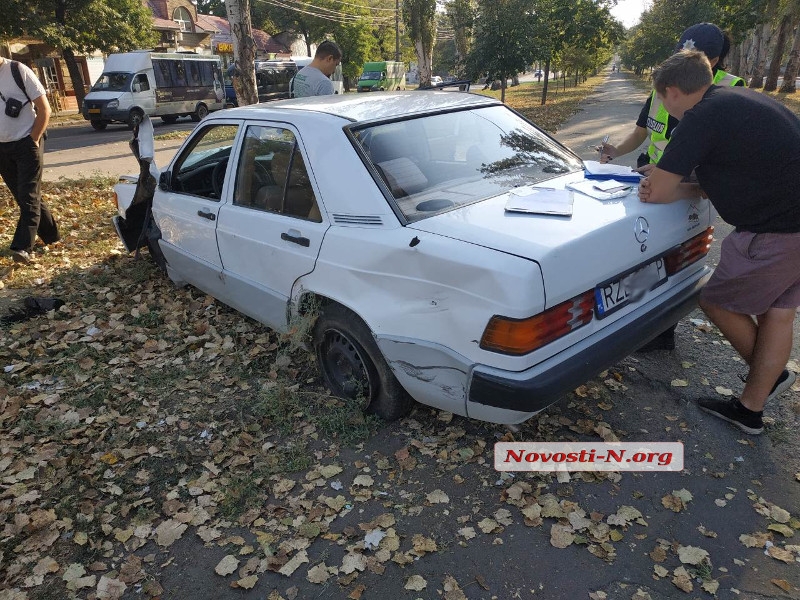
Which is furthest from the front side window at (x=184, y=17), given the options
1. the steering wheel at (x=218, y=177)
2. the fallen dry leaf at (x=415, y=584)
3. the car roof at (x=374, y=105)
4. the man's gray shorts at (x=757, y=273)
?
the fallen dry leaf at (x=415, y=584)

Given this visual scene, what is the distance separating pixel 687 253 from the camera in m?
3.23

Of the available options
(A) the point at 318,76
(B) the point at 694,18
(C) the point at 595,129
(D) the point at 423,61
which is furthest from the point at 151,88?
(B) the point at 694,18

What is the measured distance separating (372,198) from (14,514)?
241cm

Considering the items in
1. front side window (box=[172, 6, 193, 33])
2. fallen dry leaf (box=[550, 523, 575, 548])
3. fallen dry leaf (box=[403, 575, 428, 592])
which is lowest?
fallen dry leaf (box=[403, 575, 428, 592])

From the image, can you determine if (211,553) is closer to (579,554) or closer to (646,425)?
(579,554)

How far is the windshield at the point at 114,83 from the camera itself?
2204 cm

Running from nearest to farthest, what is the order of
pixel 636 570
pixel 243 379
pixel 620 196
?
pixel 636 570, pixel 620 196, pixel 243 379

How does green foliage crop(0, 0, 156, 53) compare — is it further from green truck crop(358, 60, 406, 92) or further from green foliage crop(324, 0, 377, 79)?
green foliage crop(324, 0, 377, 79)

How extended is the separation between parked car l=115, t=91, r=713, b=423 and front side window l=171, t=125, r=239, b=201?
0.04 m

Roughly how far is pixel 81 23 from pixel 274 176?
90.0 feet

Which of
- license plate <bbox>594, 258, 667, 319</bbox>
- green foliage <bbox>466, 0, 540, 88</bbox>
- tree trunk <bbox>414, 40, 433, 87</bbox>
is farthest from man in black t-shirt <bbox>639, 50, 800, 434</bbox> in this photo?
tree trunk <bbox>414, 40, 433, 87</bbox>

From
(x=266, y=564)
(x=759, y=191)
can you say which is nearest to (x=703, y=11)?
(x=759, y=191)

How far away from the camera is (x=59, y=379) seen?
406 centimetres

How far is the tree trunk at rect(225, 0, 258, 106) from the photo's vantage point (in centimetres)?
1182
